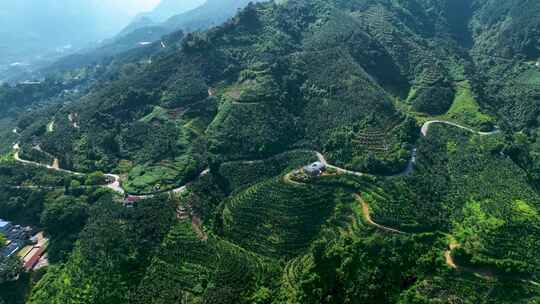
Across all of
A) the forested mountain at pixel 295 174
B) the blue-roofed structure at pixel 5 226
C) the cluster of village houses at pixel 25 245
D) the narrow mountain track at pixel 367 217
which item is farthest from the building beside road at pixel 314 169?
the blue-roofed structure at pixel 5 226

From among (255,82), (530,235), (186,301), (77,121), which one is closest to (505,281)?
(530,235)

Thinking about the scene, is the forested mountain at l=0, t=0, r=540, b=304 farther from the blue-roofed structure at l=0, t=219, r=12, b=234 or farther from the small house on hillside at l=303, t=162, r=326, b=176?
the blue-roofed structure at l=0, t=219, r=12, b=234

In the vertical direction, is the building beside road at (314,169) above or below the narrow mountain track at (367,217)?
above

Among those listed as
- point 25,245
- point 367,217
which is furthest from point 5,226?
point 367,217

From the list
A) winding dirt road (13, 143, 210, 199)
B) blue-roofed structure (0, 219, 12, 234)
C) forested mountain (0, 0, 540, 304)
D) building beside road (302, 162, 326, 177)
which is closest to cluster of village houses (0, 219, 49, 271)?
blue-roofed structure (0, 219, 12, 234)

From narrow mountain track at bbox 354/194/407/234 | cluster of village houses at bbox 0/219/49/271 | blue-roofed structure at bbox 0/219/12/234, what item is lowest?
narrow mountain track at bbox 354/194/407/234

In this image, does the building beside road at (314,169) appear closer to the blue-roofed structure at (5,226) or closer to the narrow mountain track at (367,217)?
the narrow mountain track at (367,217)
